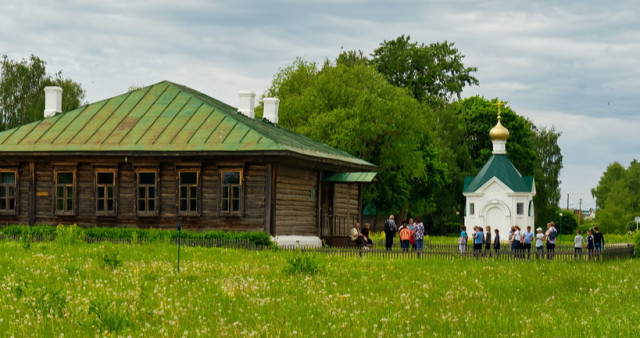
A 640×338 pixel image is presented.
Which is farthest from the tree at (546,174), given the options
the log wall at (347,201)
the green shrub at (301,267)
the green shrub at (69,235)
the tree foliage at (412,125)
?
the green shrub at (301,267)

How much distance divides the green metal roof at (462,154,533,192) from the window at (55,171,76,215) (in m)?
37.9

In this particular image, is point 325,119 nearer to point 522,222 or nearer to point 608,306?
point 522,222

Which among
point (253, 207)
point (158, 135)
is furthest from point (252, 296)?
point (158, 135)

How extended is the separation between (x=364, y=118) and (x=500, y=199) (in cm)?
1682

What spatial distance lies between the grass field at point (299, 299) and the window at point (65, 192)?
14294 mm

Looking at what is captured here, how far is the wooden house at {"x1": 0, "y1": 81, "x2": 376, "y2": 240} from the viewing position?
36094mm

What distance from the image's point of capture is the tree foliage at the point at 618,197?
95075 mm

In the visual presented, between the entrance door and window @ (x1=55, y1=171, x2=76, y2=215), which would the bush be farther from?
the entrance door

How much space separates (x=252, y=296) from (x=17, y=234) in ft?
80.8

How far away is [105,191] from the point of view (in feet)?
126

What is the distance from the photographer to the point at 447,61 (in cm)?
8162

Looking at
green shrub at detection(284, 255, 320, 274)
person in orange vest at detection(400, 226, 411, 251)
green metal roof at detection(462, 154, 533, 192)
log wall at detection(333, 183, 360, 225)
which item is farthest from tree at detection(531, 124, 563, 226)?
green shrub at detection(284, 255, 320, 274)

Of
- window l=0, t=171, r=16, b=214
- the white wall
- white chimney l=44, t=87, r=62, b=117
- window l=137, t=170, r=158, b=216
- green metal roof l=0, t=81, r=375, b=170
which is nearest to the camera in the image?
green metal roof l=0, t=81, r=375, b=170

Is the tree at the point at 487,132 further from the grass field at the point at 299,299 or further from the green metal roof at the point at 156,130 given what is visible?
the grass field at the point at 299,299
